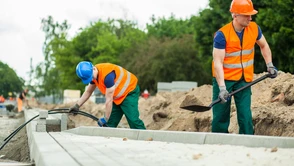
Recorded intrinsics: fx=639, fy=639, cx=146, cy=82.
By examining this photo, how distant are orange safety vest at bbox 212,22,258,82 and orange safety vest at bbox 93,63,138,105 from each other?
2.41m

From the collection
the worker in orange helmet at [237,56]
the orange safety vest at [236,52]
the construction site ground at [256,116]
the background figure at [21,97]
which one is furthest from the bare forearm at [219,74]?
the background figure at [21,97]

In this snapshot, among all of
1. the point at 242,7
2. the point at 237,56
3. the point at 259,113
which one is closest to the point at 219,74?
the point at 237,56

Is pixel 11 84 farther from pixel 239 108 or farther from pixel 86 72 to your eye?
pixel 239 108

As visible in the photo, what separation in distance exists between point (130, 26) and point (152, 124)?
73.0 m

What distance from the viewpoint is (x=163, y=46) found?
6450cm

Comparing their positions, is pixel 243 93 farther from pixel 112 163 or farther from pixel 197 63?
pixel 197 63

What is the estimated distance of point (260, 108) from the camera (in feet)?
43.7

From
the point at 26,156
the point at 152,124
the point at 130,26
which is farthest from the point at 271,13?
the point at 130,26

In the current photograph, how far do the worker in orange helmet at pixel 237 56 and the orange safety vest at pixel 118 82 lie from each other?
7.43ft

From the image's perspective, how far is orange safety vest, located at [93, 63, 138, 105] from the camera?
34.4ft

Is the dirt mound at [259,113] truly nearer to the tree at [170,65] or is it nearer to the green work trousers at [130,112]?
the green work trousers at [130,112]

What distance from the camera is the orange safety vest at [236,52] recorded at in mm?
8711

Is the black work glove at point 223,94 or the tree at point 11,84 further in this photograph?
the tree at point 11,84

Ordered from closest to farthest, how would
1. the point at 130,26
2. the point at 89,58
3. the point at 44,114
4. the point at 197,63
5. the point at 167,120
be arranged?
1. the point at 44,114
2. the point at 167,120
3. the point at 197,63
4. the point at 89,58
5. the point at 130,26
